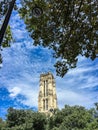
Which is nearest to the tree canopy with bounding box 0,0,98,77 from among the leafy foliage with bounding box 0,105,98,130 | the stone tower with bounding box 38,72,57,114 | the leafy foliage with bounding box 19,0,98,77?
the leafy foliage with bounding box 19,0,98,77

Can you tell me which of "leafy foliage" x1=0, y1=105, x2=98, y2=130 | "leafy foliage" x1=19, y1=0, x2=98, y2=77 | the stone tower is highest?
the stone tower

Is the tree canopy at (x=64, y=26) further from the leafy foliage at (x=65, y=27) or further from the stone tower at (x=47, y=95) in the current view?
the stone tower at (x=47, y=95)

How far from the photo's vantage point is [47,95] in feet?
492

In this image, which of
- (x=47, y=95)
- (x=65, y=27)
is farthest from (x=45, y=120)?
(x=47, y=95)

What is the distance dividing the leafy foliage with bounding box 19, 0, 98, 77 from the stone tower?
435ft

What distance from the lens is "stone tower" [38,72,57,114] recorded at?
14538 centimetres

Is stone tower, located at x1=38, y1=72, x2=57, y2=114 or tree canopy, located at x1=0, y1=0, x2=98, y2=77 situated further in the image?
stone tower, located at x1=38, y1=72, x2=57, y2=114

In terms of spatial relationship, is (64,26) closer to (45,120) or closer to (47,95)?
(45,120)

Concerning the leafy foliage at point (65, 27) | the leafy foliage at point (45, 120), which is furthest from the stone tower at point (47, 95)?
the leafy foliage at point (65, 27)

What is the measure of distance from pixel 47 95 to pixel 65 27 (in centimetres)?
13965

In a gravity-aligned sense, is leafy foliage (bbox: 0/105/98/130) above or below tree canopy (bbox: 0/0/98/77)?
above

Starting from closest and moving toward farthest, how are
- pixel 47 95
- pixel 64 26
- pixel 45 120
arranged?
pixel 64 26 < pixel 45 120 < pixel 47 95

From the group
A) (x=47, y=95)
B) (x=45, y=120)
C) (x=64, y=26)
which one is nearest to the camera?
(x=64, y=26)

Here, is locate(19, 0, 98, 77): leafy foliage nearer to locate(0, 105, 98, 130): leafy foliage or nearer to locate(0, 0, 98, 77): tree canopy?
locate(0, 0, 98, 77): tree canopy
